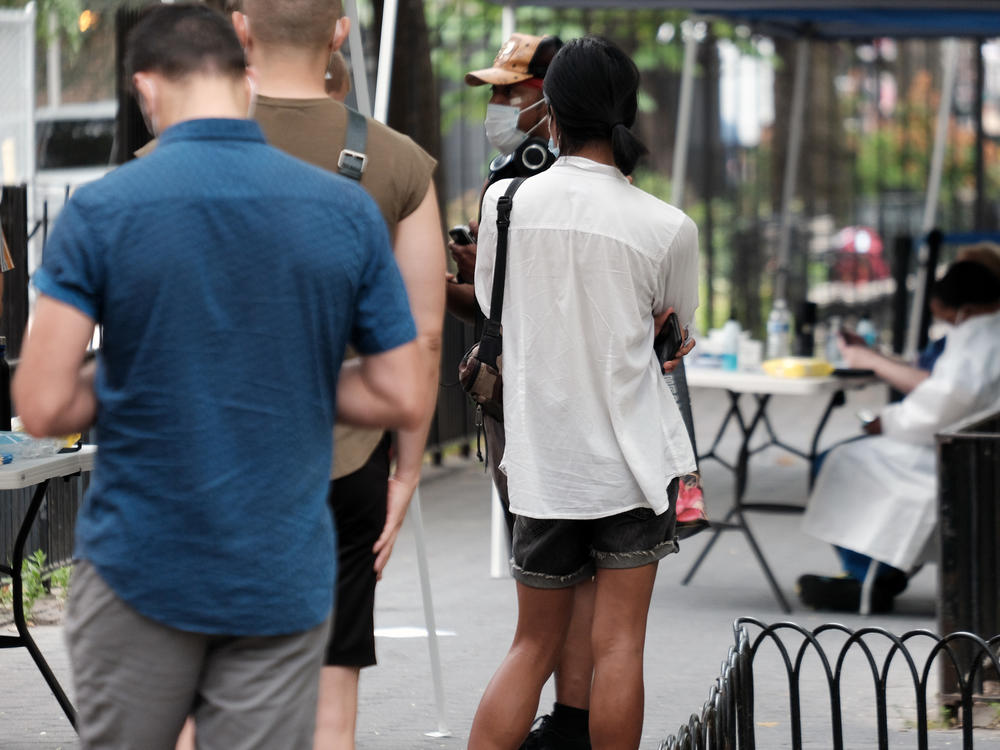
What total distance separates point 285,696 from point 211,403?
464mm

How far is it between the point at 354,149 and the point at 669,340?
1127mm

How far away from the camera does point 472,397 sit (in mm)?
4035

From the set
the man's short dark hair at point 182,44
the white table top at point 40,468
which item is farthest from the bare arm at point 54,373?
the white table top at point 40,468

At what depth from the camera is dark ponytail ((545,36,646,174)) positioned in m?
3.76

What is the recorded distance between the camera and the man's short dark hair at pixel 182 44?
236 cm

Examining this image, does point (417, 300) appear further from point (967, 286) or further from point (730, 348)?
point (730, 348)

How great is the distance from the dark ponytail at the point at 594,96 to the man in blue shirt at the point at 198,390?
4.77 feet

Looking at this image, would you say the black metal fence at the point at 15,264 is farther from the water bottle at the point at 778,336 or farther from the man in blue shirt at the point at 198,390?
the man in blue shirt at the point at 198,390

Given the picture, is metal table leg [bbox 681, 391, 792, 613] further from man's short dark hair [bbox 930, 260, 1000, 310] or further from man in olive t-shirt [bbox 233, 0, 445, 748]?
man in olive t-shirt [bbox 233, 0, 445, 748]

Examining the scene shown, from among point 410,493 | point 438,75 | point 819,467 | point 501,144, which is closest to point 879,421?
point 819,467

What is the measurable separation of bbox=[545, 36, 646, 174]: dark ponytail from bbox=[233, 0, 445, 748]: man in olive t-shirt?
0.62 meters

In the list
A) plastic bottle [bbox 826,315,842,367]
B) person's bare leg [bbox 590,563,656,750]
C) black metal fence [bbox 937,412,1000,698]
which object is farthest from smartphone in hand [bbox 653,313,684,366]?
plastic bottle [bbox 826,315,842,367]

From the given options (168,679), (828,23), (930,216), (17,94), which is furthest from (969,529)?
(17,94)

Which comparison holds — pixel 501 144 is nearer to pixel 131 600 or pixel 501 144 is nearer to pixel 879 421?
pixel 131 600
